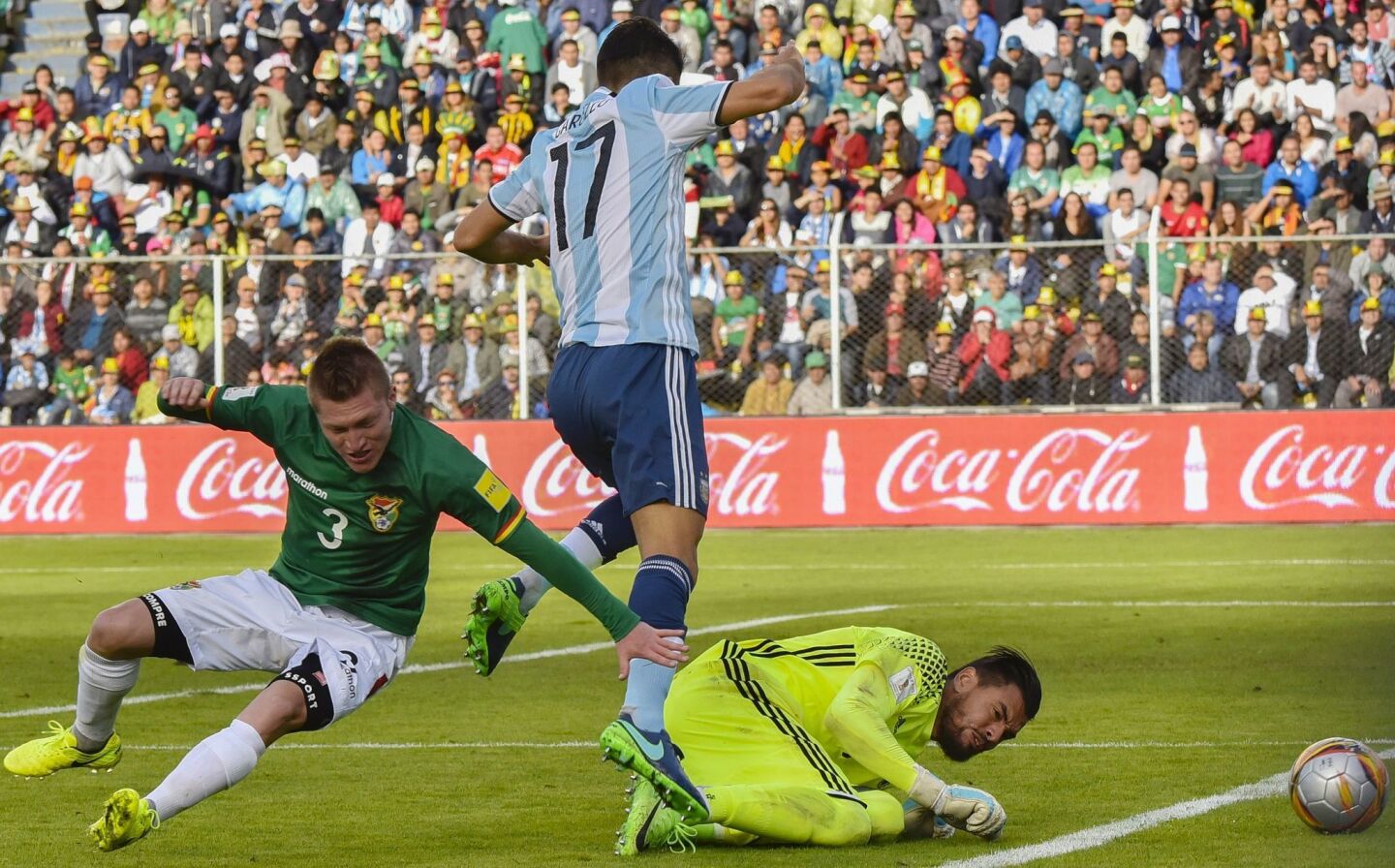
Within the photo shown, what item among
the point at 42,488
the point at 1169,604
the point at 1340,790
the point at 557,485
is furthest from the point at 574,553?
the point at 42,488

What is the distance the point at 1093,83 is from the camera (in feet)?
68.1

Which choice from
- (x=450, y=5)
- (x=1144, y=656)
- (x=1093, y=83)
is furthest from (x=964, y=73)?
(x=1144, y=656)

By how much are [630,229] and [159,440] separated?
534 inches

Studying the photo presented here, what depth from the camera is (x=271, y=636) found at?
570 cm

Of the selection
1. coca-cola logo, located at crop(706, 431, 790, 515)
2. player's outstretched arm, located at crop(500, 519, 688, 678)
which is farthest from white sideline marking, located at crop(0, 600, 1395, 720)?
coca-cola logo, located at crop(706, 431, 790, 515)

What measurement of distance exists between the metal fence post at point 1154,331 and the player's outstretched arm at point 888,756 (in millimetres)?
12217

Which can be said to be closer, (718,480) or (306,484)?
(306,484)

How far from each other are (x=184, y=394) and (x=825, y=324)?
12812mm

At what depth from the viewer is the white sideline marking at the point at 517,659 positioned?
343 inches

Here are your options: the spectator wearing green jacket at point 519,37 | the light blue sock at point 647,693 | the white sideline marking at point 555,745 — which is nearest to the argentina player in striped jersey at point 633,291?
the light blue sock at point 647,693

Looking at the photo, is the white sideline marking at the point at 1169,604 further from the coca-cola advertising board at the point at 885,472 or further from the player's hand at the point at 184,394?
the player's hand at the point at 184,394

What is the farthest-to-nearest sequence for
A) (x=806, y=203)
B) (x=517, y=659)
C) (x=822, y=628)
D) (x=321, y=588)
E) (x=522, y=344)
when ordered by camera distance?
(x=806, y=203) < (x=522, y=344) < (x=822, y=628) < (x=517, y=659) < (x=321, y=588)

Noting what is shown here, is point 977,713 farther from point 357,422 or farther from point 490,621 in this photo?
point 357,422

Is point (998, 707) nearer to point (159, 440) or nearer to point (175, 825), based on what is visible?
point (175, 825)
